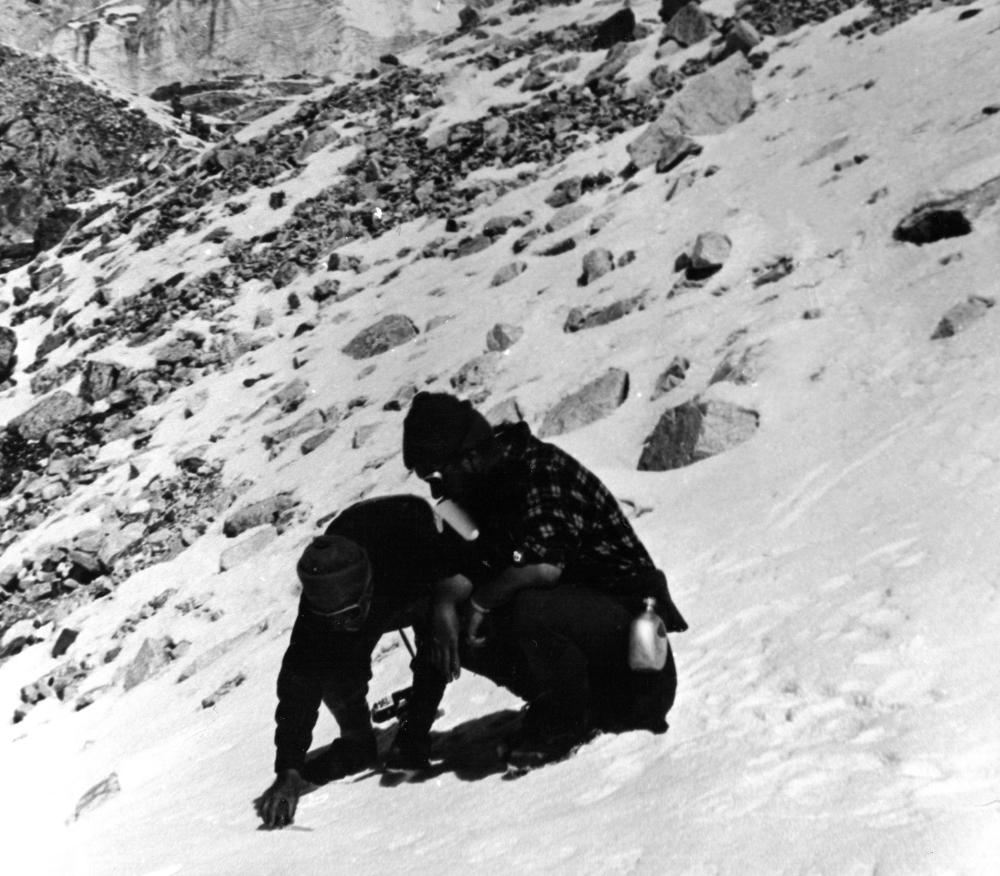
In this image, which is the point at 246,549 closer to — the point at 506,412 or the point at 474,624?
the point at 506,412

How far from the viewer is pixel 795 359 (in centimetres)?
712

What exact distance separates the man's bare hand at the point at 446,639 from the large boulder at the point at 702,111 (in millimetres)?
11273

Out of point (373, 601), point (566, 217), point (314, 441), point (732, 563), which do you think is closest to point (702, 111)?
point (566, 217)

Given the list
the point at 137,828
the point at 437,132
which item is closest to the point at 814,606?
the point at 137,828

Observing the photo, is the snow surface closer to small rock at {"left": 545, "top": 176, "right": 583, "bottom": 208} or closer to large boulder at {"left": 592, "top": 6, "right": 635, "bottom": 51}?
small rock at {"left": 545, "top": 176, "right": 583, "bottom": 208}

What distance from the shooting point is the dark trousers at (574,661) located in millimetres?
3267

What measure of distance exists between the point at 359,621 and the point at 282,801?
2.25 feet

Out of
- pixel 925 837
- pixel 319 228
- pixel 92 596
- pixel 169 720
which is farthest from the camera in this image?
pixel 319 228

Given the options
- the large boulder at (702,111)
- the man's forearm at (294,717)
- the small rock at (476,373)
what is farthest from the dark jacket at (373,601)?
the large boulder at (702,111)

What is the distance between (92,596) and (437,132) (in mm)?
11919

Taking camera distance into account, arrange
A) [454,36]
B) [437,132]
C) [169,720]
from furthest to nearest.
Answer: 1. [454,36]
2. [437,132]
3. [169,720]

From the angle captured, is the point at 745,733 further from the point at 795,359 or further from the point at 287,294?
the point at 287,294

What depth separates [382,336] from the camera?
1257 centimetres

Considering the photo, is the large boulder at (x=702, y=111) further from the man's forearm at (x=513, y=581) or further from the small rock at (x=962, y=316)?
the man's forearm at (x=513, y=581)
